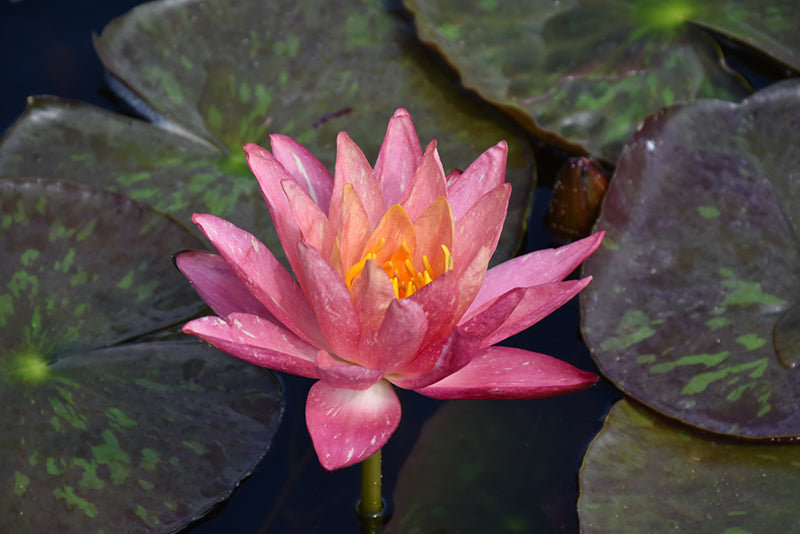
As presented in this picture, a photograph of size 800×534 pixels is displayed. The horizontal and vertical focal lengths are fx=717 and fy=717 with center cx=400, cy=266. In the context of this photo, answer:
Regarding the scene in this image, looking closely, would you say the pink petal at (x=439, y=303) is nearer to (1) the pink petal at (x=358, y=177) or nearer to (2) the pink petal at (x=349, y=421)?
(2) the pink petal at (x=349, y=421)

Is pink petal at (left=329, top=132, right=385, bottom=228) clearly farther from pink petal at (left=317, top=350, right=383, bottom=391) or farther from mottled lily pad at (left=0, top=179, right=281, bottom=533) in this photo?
mottled lily pad at (left=0, top=179, right=281, bottom=533)

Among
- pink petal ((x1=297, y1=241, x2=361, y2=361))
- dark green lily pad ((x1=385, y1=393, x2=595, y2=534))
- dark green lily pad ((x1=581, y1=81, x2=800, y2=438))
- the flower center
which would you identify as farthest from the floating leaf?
pink petal ((x1=297, y1=241, x2=361, y2=361))

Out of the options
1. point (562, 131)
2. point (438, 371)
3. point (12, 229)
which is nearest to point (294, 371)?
point (438, 371)

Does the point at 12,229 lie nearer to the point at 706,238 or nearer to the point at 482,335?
the point at 482,335

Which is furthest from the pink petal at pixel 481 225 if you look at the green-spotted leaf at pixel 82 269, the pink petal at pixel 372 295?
the green-spotted leaf at pixel 82 269

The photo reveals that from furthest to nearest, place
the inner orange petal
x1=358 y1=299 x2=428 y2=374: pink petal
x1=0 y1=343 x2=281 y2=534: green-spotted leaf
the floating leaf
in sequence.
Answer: the floating leaf
x1=0 y1=343 x2=281 y2=534: green-spotted leaf
the inner orange petal
x1=358 y1=299 x2=428 y2=374: pink petal

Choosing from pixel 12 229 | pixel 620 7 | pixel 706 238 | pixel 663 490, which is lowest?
pixel 663 490
